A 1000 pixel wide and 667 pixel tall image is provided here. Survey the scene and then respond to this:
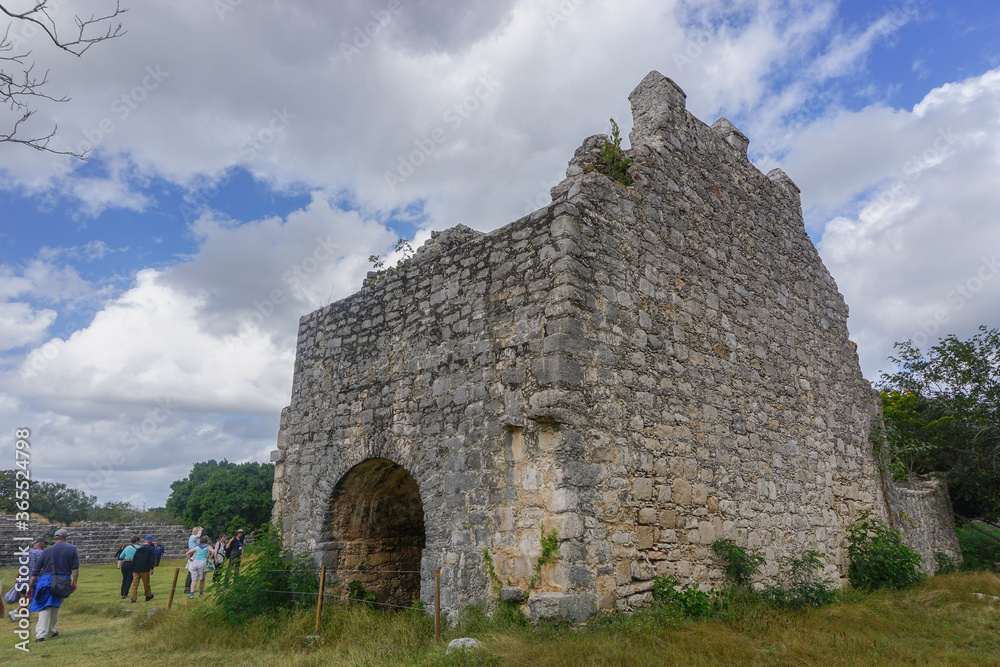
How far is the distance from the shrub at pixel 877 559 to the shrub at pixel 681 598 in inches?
165

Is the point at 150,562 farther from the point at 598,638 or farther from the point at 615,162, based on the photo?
the point at 615,162

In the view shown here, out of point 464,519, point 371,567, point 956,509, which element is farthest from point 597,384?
point 956,509

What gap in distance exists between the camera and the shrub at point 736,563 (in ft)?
23.3

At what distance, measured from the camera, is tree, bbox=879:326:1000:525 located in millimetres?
13750

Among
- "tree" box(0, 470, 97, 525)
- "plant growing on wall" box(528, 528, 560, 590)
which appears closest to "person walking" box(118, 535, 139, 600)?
"plant growing on wall" box(528, 528, 560, 590)

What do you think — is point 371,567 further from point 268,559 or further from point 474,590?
point 474,590

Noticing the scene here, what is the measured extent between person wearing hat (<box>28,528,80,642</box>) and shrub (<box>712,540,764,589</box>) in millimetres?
8409

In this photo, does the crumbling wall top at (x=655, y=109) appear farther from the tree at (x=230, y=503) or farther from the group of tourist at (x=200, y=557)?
the tree at (x=230, y=503)

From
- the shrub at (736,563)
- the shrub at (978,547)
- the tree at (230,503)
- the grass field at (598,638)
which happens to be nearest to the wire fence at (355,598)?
the grass field at (598,638)

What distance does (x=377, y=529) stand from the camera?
8953 mm

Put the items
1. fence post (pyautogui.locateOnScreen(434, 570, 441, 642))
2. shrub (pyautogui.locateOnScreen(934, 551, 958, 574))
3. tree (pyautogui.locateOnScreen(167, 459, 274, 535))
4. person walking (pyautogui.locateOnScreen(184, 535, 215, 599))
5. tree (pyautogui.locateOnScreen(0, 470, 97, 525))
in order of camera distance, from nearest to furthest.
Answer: fence post (pyautogui.locateOnScreen(434, 570, 441, 642))
shrub (pyautogui.locateOnScreen(934, 551, 958, 574))
person walking (pyautogui.locateOnScreen(184, 535, 215, 599))
tree (pyautogui.locateOnScreen(167, 459, 274, 535))
tree (pyautogui.locateOnScreen(0, 470, 97, 525))

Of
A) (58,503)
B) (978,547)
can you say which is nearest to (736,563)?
(978,547)

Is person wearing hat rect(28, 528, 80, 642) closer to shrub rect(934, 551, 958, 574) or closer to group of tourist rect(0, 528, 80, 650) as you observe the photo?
group of tourist rect(0, 528, 80, 650)

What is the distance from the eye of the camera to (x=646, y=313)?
23.4ft
